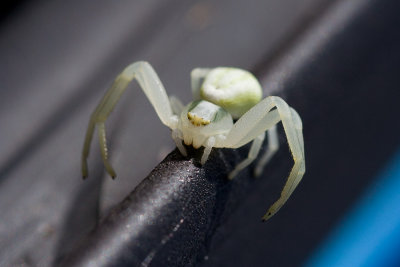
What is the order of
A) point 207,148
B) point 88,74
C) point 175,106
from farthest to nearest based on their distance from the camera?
point 88,74
point 175,106
point 207,148

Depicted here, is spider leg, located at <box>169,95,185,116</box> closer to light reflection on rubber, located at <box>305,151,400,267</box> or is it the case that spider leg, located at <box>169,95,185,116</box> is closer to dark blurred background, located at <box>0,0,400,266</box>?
dark blurred background, located at <box>0,0,400,266</box>

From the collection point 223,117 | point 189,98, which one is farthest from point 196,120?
point 189,98

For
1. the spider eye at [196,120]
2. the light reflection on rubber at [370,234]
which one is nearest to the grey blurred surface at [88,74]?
the spider eye at [196,120]

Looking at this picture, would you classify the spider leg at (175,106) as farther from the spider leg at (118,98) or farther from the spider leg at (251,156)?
the spider leg at (251,156)

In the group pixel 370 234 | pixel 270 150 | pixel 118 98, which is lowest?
pixel 370 234

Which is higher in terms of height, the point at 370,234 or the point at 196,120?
the point at 196,120

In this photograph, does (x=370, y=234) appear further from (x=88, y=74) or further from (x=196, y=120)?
(x=88, y=74)

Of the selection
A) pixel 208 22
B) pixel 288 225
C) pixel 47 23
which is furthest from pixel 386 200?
pixel 47 23
